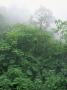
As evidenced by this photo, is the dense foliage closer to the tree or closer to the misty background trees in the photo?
the misty background trees

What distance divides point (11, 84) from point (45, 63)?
477 cm

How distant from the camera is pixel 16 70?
695 inches

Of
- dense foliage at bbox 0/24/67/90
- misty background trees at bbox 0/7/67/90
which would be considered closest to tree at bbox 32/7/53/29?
misty background trees at bbox 0/7/67/90

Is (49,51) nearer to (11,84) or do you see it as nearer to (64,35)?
(64,35)

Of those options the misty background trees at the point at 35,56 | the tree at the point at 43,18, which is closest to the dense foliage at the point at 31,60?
the misty background trees at the point at 35,56

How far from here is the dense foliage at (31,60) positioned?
55.3 ft

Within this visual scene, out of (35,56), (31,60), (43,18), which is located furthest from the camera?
(43,18)

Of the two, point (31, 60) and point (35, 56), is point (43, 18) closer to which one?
point (35, 56)

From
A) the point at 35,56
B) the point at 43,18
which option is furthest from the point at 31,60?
the point at 43,18

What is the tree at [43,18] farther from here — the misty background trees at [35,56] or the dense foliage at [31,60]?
the dense foliage at [31,60]

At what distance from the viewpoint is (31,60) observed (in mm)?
20391

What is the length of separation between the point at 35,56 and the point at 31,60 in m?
1.12

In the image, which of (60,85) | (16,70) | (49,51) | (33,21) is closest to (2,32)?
(33,21)

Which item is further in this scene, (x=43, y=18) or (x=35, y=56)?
(x=43, y=18)
